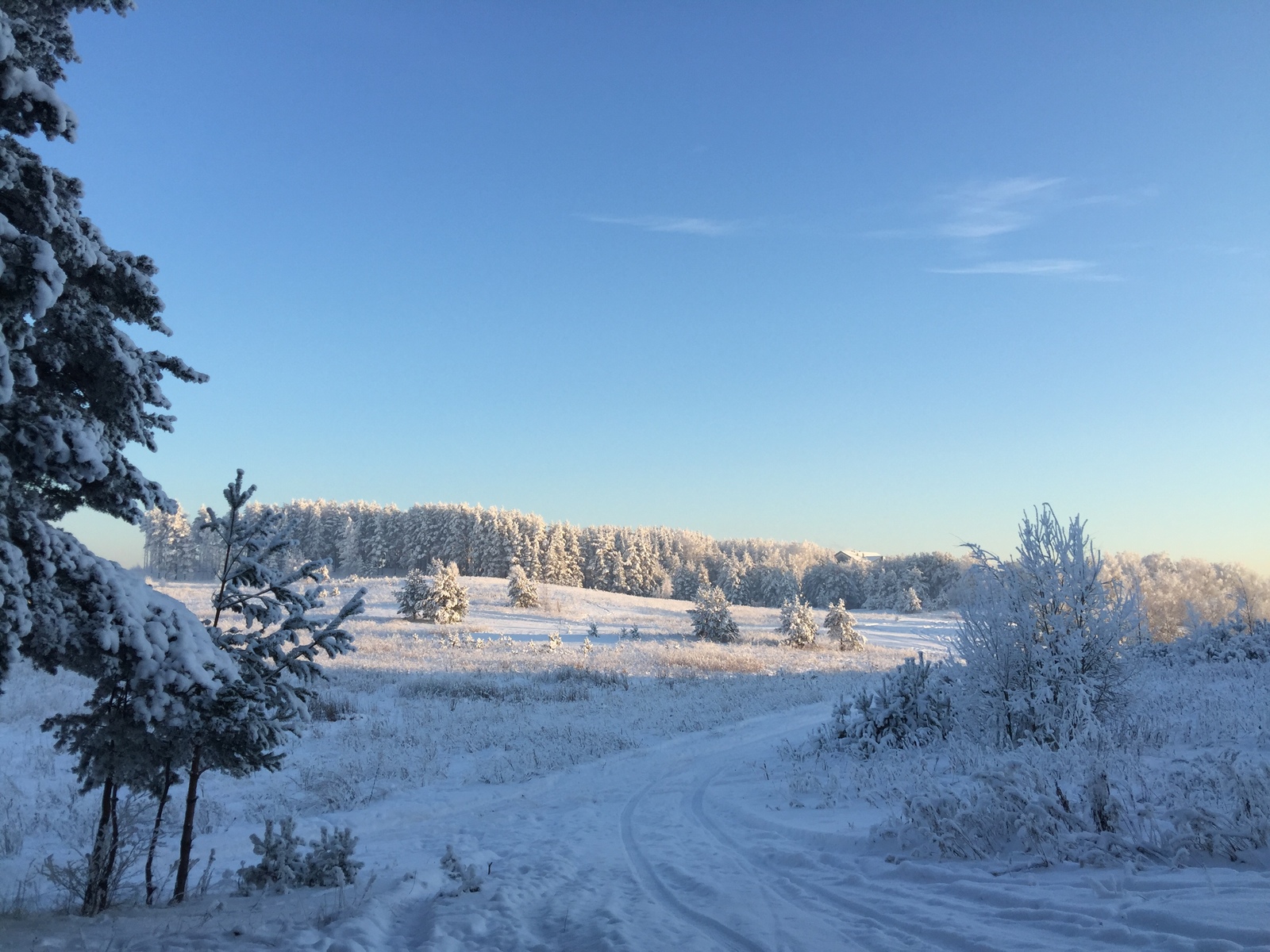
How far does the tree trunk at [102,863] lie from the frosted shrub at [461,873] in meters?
2.48

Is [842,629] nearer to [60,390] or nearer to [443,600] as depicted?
[443,600]

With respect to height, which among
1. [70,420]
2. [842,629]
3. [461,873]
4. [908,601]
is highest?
[70,420]

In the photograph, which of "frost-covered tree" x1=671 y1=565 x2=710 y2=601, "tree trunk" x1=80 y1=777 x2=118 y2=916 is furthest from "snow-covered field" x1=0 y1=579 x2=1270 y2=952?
"frost-covered tree" x1=671 y1=565 x2=710 y2=601

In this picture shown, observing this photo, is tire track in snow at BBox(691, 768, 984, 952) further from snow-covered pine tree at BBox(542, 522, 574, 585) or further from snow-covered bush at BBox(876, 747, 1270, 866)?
snow-covered pine tree at BBox(542, 522, 574, 585)

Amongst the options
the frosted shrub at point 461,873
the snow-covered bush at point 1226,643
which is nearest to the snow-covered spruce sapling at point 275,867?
the frosted shrub at point 461,873

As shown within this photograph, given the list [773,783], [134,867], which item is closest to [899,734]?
[773,783]

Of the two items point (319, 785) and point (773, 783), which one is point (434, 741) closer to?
point (319, 785)

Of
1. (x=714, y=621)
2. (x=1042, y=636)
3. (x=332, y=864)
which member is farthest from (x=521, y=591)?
(x=332, y=864)

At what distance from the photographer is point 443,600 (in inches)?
1613

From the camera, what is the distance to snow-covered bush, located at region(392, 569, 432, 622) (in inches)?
1622

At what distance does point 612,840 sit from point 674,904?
8.33ft

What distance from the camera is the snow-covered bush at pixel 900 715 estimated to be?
1190 cm

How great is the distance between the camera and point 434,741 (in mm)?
13664

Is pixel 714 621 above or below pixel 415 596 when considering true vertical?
below
